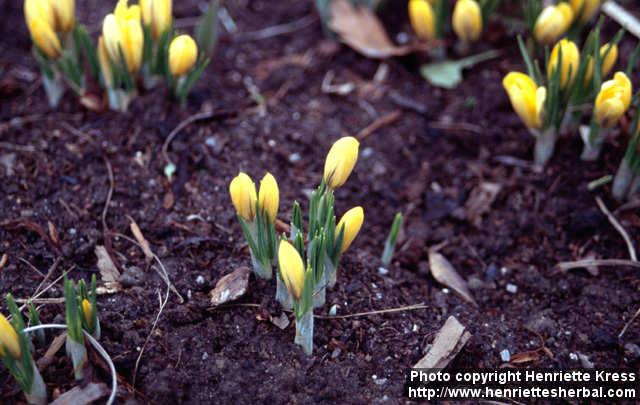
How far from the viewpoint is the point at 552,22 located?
95.5 inches

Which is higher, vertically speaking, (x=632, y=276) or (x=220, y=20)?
(x=220, y=20)

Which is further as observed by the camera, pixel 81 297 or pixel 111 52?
pixel 111 52

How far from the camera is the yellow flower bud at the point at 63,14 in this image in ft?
7.63

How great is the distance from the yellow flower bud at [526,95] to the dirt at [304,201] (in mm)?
317

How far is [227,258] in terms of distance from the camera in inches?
81.4

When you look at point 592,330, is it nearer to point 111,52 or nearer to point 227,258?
point 227,258

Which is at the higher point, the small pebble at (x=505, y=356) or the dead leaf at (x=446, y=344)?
the dead leaf at (x=446, y=344)

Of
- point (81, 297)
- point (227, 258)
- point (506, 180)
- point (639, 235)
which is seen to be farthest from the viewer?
point (506, 180)

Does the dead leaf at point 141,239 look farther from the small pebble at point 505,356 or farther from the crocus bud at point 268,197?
the small pebble at point 505,356

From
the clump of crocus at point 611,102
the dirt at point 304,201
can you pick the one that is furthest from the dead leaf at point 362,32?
the clump of crocus at point 611,102

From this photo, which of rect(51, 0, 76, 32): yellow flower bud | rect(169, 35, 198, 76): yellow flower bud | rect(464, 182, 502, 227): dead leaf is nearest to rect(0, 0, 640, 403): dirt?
rect(464, 182, 502, 227): dead leaf

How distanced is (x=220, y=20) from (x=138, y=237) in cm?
149

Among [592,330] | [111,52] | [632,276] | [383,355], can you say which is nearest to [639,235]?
[632,276]

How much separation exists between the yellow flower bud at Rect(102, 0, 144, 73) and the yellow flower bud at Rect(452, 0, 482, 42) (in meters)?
1.27
